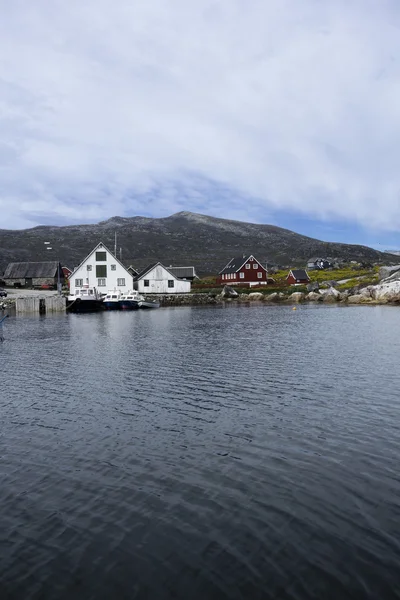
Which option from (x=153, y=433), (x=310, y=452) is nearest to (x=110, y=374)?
(x=153, y=433)

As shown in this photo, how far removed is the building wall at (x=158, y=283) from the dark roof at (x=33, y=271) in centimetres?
2580

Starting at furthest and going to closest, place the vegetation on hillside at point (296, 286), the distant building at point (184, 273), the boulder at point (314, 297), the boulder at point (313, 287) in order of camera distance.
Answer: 1. the distant building at point (184, 273)
2. the vegetation on hillside at point (296, 286)
3. the boulder at point (313, 287)
4. the boulder at point (314, 297)

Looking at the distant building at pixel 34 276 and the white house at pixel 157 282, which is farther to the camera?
the distant building at pixel 34 276

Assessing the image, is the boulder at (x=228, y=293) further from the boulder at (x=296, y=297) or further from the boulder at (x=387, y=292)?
the boulder at (x=387, y=292)

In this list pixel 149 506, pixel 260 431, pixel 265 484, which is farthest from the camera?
pixel 260 431

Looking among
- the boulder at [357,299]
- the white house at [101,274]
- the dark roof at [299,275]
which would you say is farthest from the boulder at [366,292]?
the white house at [101,274]

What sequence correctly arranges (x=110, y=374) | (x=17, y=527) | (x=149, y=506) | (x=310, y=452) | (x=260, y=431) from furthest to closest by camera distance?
(x=110, y=374) → (x=260, y=431) → (x=310, y=452) → (x=149, y=506) → (x=17, y=527)

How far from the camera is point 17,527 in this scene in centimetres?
1073

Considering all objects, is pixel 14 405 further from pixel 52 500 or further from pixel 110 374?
pixel 52 500

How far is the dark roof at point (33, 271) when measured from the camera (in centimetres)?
12381

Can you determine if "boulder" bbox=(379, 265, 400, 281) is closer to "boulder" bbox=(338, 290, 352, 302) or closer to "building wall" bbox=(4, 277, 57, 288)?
"boulder" bbox=(338, 290, 352, 302)

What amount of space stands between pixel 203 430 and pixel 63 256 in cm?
17448

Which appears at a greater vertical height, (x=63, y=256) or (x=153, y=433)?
(x=63, y=256)

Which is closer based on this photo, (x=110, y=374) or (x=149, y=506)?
(x=149, y=506)
